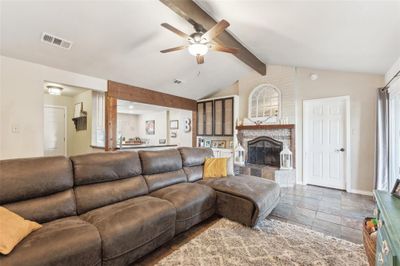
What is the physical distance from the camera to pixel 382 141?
3.44m

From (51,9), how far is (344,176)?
19.7ft

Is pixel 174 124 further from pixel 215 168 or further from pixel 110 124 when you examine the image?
pixel 215 168

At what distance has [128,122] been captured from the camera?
944 centimetres

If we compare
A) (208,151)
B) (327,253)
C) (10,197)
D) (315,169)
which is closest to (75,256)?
(10,197)

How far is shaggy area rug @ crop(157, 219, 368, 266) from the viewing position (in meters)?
1.90

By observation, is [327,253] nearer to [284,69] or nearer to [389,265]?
[389,265]

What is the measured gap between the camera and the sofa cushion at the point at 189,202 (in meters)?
2.28

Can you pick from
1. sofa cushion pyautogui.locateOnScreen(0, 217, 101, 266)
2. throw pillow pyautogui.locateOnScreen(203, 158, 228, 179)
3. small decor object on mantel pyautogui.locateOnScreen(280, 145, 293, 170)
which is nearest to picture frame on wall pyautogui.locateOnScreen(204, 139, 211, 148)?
small decor object on mantel pyautogui.locateOnScreen(280, 145, 293, 170)

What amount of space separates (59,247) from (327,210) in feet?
11.7

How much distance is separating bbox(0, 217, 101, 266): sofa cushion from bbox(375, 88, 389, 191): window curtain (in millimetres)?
4449

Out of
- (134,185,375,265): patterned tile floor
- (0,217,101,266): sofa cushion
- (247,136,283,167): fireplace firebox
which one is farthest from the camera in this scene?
(247,136,283,167): fireplace firebox

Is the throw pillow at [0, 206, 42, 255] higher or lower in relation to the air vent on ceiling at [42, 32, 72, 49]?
lower

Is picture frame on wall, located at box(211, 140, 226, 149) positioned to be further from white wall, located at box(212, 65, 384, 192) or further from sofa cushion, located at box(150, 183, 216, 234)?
sofa cushion, located at box(150, 183, 216, 234)

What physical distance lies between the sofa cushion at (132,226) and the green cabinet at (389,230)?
5.56 feet
